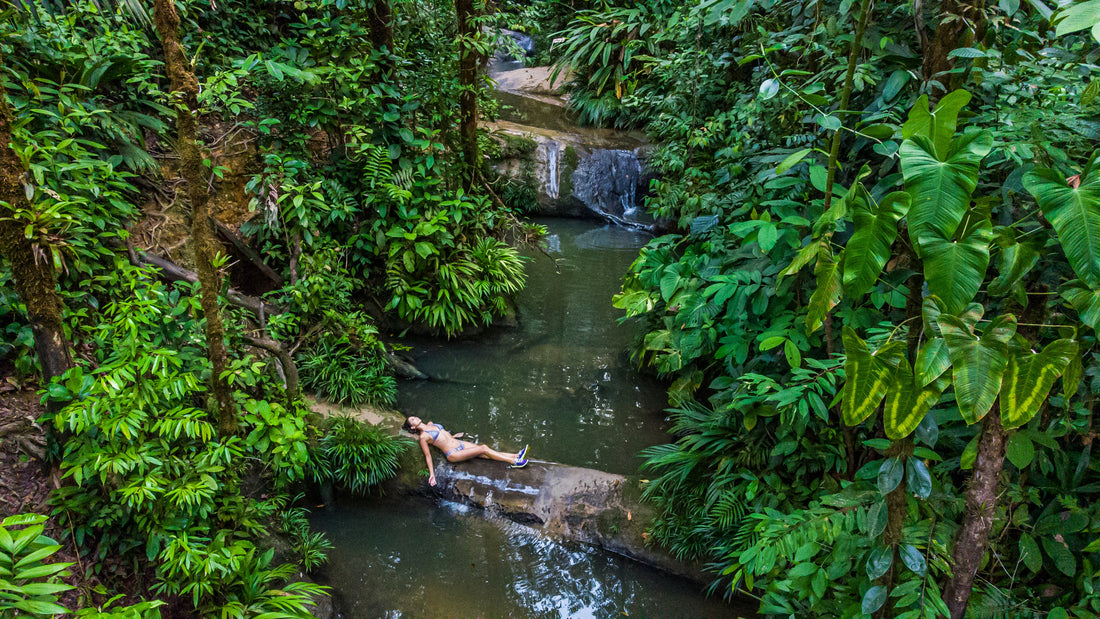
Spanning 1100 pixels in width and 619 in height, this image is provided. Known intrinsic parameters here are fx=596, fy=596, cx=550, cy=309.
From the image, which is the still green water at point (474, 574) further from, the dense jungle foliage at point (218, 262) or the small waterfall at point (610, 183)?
the small waterfall at point (610, 183)

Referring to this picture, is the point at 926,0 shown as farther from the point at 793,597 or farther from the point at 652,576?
the point at 652,576

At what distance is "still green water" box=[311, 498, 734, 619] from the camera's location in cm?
375

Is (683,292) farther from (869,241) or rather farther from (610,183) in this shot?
(610,183)

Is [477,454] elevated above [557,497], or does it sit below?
above

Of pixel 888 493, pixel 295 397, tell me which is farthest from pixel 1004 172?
pixel 295 397

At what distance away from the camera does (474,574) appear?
3.98m

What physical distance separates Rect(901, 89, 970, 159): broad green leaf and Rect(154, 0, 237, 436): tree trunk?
265cm

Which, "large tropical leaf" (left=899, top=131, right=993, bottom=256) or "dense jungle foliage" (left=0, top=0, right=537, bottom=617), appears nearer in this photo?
"large tropical leaf" (left=899, top=131, right=993, bottom=256)

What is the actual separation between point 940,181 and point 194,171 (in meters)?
2.88

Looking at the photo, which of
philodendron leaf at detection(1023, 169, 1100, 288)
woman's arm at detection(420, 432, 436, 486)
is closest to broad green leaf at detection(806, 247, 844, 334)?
philodendron leaf at detection(1023, 169, 1100, 288)

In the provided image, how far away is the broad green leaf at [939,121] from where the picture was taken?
1619mm

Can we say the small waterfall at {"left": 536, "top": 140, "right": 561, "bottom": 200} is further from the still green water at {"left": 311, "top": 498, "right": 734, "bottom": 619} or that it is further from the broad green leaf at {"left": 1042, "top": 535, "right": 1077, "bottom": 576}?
the broad green leaf at {"left": 1042, "top": 535, "right": 1077, "bottom": 576}

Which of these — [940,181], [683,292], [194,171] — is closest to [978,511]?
[940,181]

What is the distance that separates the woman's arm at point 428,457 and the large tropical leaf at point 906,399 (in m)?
3.54
